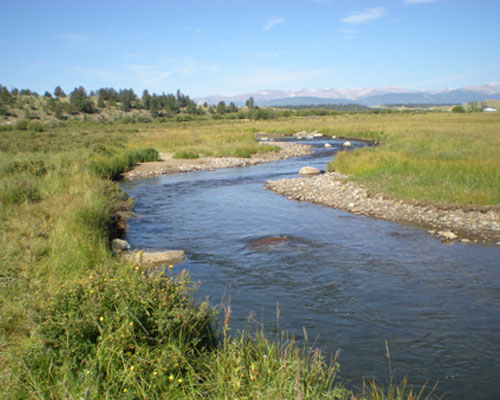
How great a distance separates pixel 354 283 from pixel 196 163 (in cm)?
2151

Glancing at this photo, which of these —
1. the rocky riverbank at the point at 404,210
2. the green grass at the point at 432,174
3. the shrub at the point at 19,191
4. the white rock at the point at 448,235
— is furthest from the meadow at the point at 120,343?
the green grass at the point at 432,174

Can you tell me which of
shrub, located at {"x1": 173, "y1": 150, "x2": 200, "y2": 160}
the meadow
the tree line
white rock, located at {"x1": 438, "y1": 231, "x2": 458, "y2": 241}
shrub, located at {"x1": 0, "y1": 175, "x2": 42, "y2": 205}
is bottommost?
white rock, located at {"x1": 438, "y1": 231, "x2": 458, "y2": 241}

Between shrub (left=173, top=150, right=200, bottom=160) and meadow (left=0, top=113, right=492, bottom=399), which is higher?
meadow (left=0, top=113, right=492, bottom=399)

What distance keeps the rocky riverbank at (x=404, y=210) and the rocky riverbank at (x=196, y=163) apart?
9255mm

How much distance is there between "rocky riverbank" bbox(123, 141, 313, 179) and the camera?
24.5 metres

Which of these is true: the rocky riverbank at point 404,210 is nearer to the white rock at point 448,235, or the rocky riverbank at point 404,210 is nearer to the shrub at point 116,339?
the white rock at point 448,235

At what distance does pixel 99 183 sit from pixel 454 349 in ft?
38.8

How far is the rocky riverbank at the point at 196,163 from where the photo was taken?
24.5 metres

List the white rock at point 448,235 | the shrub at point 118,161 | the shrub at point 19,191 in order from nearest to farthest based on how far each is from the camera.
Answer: the shrub at point 19,191 → the white rock at point 448,235 → the shrub at point 118,161

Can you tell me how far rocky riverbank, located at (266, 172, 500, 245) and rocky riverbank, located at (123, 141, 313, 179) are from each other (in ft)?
30.4

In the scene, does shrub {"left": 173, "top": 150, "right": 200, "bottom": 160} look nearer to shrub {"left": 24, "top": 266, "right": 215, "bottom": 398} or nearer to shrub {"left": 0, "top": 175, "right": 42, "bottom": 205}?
shrub {"left": 0, "top": 175, "right": 42, "bottom": 205}

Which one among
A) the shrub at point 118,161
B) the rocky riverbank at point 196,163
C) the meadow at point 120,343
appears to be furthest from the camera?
the rocky riverbank at point 196,163

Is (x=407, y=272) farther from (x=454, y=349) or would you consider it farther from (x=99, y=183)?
(x=99, y=183)

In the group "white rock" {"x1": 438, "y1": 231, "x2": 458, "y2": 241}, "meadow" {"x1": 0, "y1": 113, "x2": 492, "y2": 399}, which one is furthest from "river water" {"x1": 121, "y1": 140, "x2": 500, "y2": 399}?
"meadow" {"x1": 0, "y1": 113, "x2": 492, "y2": 399}
